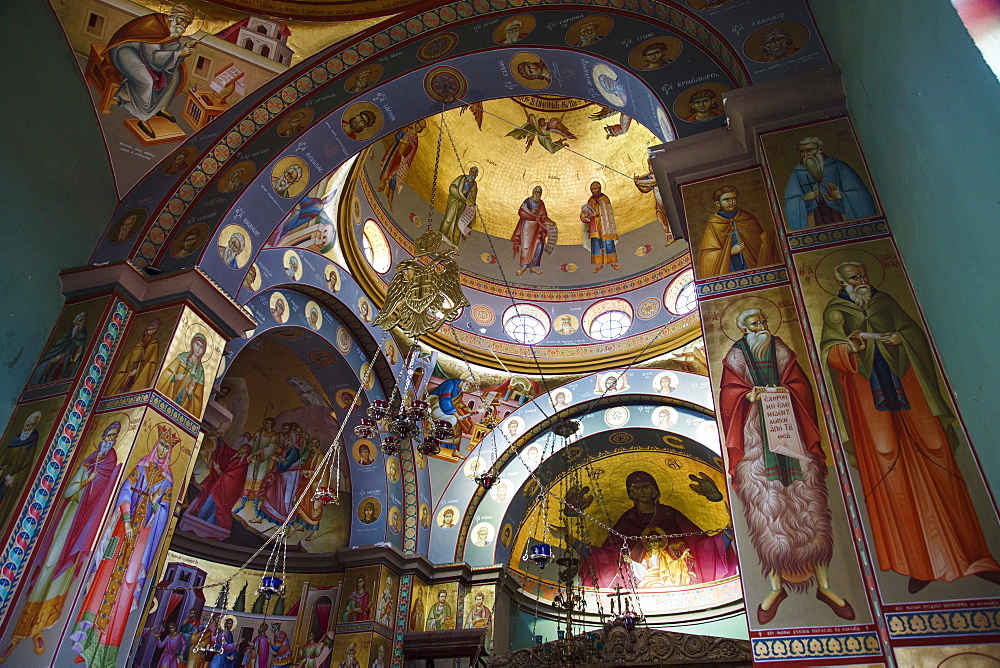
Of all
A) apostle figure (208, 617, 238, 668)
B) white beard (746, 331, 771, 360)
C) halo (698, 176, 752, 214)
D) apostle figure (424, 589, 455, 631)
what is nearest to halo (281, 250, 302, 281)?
apostle figure (208, 617, 238, 668)

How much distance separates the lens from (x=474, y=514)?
45.9 ft

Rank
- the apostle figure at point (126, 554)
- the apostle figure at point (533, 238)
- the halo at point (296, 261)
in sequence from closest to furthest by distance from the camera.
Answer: the apostle figure at point (126, 554)
the halo at point (296, 261)
the apostle figure at point (533, 238)

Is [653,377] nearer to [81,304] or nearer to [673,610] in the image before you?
[673,610]

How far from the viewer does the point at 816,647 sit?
390 centimetres

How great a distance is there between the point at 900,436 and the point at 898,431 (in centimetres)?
3

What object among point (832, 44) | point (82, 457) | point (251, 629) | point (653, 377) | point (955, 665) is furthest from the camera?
point (653, 377)

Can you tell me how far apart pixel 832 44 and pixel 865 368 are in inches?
112

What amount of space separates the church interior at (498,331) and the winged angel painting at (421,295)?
56 mm

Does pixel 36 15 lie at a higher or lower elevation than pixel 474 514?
higher

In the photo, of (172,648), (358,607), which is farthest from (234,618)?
(358,607)

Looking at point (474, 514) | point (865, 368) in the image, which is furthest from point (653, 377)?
point (865, 368)

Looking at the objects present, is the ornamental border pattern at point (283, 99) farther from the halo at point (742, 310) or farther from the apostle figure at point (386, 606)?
the apostle figure at point (386, 606)

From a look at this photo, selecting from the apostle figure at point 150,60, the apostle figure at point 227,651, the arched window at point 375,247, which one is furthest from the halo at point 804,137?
the apostle figure at point 227,651

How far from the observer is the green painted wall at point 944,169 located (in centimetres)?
258
